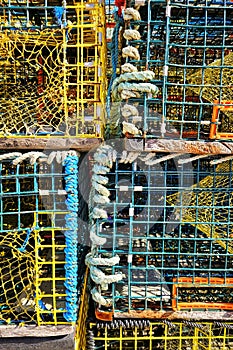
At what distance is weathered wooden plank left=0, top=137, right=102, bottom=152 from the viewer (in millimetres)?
1957

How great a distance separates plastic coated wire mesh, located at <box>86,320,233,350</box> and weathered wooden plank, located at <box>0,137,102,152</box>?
1.08m

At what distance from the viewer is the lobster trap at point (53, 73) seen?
78.3 inches

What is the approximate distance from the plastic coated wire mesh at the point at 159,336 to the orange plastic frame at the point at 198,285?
0.12 m

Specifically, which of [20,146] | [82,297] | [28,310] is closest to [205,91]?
[20,146]

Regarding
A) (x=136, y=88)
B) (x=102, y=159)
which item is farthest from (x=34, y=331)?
(x=136, y=88)

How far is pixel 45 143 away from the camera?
1.96 meters

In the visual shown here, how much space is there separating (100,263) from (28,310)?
1.73 feet

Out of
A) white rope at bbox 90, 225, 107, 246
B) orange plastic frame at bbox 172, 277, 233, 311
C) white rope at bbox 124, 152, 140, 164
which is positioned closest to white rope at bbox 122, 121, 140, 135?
white rope at bbox 124, 152, 140, 164

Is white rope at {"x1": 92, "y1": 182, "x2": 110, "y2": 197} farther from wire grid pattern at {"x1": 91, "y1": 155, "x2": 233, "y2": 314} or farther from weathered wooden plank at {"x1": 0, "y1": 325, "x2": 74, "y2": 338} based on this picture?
weathered wooden plank at {"x1": 0, "y1": 325, "x2": 74, "y2": 338}

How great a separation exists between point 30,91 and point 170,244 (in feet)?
5.30

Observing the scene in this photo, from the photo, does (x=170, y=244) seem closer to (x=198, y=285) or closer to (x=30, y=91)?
(x=198, y=285)

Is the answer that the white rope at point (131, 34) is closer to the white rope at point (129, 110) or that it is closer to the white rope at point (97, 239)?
the white rope at point (129, 110)

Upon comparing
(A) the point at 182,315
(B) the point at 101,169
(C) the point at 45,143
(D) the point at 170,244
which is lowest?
(A) the point at 182,315

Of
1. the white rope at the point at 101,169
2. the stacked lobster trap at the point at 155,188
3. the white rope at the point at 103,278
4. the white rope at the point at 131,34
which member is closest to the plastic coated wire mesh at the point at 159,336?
the stacked lobster trap at the point at 155,188
